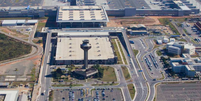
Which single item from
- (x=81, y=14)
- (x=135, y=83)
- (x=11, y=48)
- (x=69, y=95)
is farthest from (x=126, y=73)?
(x=81, y=14)

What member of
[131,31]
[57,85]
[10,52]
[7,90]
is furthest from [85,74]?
[131,31]

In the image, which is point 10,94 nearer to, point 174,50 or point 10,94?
point 10,94

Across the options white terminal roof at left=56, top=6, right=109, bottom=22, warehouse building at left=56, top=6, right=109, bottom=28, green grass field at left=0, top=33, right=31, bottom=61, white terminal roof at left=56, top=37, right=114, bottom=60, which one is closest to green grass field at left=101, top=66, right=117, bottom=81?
white terminal roof at left=56, top=37, right=114, bottom=60

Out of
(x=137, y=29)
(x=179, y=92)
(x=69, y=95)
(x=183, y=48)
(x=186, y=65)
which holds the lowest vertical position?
(x=69, y=95)

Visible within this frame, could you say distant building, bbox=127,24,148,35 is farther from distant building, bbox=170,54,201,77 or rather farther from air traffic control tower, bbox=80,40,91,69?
air traffic control tower, bbox=80,40,91,69

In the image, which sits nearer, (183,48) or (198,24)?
(183,48)

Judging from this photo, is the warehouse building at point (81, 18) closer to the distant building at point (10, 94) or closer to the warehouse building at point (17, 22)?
the warehouse building at point (17, 22)
